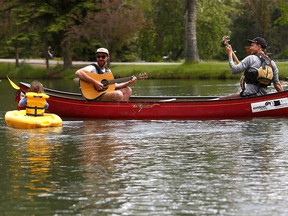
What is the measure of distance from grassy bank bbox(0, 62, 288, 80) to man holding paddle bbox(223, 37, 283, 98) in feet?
64.0

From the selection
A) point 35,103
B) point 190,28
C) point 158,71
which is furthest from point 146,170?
point 158,71

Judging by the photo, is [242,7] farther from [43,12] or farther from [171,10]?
[43,12]

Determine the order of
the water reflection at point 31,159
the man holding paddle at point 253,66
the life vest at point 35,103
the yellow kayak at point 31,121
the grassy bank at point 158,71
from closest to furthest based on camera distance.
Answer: the water reflection at point 31,159 < the yellow kayak at point 31,121 < the life vest at point 35,103 < the man holding paddle at point 253,66 < the grassy bank at point 158,71

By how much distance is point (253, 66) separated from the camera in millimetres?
18875

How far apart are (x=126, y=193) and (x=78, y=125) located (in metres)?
8.01

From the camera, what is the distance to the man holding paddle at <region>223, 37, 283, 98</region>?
61.6ft

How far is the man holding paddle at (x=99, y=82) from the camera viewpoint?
62.8 feet

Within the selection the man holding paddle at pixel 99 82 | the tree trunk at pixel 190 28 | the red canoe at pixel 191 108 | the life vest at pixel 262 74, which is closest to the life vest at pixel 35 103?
the man holding paddle at pixel 99 82

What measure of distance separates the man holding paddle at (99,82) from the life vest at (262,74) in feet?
8.76

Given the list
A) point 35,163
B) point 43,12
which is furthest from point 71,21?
point 35,163

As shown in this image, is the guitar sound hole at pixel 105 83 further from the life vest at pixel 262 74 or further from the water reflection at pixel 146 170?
the life vest at pixel 262 74

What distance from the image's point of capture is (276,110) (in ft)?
62.5

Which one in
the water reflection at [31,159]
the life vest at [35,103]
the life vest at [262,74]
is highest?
the life vest at [262,74]

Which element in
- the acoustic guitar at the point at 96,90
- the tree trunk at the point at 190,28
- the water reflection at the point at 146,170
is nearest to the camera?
the water reflection at the point at 146,170
